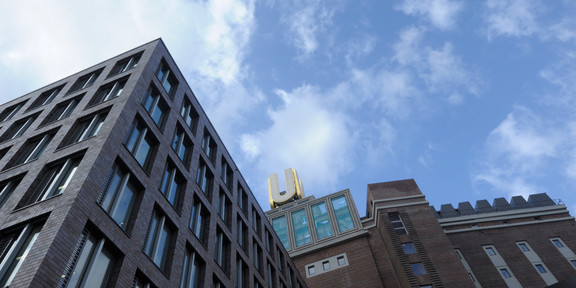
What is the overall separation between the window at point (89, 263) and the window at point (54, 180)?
2791mm

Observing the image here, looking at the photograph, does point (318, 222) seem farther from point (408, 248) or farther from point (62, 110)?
point (62, 110)

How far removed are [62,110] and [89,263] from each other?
51.7ft

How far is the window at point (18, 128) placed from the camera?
86.5 feet

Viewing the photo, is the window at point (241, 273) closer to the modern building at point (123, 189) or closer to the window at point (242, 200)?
the modern building at point (123, 189)

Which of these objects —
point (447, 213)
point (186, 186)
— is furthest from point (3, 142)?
point (447, 213)

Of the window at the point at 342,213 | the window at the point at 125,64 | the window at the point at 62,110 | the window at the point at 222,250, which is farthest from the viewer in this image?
the window at the point at 342,213

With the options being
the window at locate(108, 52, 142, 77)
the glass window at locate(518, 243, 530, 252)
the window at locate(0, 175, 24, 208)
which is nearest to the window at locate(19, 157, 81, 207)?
the window at locate(0, 175, 24, 208)

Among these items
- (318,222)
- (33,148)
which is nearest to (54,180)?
(33,148)

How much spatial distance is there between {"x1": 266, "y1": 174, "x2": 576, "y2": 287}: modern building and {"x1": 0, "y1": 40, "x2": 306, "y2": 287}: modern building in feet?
77.7

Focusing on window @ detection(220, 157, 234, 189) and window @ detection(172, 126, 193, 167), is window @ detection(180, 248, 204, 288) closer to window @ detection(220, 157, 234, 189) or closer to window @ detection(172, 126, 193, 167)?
window @ detection(172, 126, 193, 167)

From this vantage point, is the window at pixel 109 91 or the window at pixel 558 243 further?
the window at pixel 558 243

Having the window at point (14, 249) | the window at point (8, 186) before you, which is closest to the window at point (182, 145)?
the window at point (8, 186)

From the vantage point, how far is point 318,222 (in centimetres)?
6600

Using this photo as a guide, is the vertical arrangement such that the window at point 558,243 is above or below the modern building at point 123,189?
above
